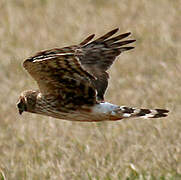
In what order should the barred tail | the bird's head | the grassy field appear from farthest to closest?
1. the bird's head
2. the grassy field
3. the barred tail

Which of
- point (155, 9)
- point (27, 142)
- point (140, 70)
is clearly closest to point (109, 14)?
point (155, 9)

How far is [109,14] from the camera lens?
12.4 m

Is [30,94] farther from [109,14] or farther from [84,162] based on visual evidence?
[109,14]

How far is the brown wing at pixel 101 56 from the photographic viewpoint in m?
7.25

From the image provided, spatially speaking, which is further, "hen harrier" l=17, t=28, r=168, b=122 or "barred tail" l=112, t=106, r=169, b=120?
"barred tail" l=112, t=106, r=169, b=120

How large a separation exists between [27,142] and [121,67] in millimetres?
2685

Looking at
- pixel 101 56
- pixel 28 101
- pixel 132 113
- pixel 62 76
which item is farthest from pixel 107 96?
pixel 62 76

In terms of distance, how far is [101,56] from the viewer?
7512 mm

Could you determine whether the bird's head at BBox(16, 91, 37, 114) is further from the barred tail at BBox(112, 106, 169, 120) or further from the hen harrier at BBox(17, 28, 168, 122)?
the barred tail at BBox(112, 106, 169, 120)

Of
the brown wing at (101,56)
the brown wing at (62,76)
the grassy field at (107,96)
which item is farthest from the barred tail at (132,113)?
the brown wing at (101,56)

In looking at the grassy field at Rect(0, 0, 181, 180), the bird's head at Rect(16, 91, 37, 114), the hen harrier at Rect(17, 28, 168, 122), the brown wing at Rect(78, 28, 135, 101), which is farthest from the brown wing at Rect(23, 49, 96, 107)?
the grassy field at Rect(0, 0, 181, 180)

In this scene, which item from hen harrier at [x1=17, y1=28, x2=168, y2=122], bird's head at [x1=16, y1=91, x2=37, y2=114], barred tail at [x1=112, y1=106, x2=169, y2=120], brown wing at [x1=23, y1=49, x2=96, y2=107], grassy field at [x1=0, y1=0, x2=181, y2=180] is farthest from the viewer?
bird's head at [x1=16, y1=91, x2=37, y2=114]

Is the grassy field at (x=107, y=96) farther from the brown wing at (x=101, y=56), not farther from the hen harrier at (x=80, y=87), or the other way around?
the brown wing at (x=101, y=56)

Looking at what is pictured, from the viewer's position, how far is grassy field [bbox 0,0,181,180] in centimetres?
720
